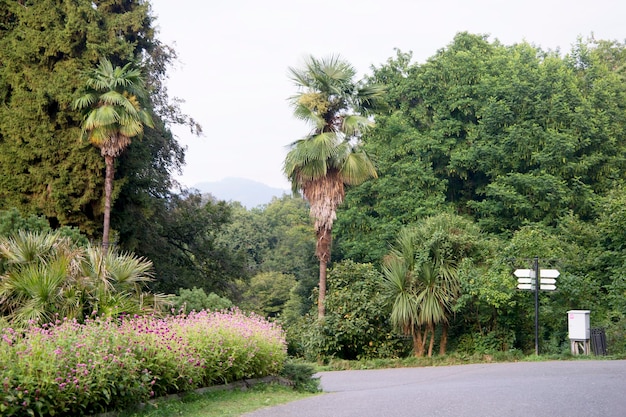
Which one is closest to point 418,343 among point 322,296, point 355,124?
point 322,296

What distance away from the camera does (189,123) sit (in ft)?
104

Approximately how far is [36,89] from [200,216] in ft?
29.3

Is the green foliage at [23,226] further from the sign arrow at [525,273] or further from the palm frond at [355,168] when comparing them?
the sign arrow at [525,273]

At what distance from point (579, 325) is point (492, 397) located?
1018 centimetres

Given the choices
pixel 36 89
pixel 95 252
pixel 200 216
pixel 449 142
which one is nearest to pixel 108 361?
pixel 95 252

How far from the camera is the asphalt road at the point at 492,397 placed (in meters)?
9.02

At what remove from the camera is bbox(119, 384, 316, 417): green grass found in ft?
30.2

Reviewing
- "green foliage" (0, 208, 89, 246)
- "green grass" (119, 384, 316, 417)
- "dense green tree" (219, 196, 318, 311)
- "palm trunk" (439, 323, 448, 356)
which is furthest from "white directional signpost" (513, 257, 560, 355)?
"dense green tree" (219, 196, 318, 311)

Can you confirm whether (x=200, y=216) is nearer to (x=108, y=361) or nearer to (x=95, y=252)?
(x=95, y=252)

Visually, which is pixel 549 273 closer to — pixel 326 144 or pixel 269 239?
pixel 326 144

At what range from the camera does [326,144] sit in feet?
78.0

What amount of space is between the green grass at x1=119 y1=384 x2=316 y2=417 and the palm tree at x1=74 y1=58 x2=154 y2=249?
36.8 feet

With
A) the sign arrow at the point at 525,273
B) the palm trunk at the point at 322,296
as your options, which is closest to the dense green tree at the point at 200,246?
the palm trunk at the point at 322,296

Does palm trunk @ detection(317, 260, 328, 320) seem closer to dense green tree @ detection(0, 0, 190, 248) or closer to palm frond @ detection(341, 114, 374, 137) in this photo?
palm frond @ detection(341, 114, 374, 137)
